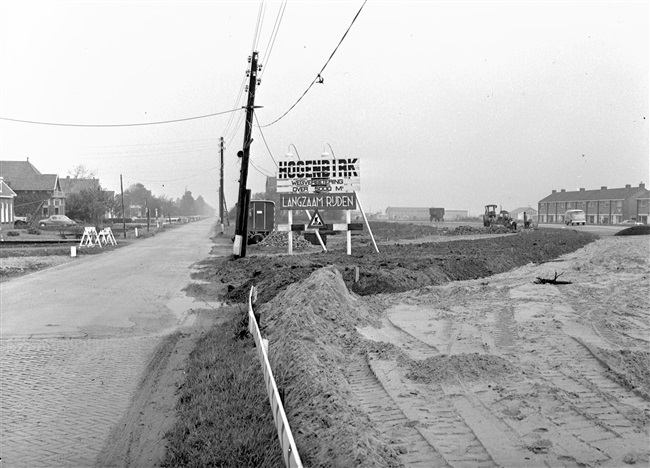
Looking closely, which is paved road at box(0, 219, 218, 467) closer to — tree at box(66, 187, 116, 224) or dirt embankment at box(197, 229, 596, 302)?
dirt embankment at box(197, 229, 596, 302)

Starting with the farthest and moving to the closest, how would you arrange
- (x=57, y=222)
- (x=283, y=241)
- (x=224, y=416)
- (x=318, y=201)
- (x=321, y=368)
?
(x=57, y=222), (x=283, y=241), (x=318, y=201), (x=321, y=368), (x=224, y=416)

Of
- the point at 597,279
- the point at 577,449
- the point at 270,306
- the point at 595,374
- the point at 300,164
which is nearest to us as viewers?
the point at 577,449

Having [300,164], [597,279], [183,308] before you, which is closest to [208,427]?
[183,308]

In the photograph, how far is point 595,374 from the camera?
6.06m

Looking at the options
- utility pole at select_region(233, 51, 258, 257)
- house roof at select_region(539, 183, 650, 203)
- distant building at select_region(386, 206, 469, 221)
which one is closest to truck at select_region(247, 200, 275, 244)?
utility pole at select_region(233, 51, 258, 257)

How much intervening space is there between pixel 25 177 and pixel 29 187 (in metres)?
1.85

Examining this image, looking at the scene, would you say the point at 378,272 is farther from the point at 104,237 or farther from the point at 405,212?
the point at 405,212

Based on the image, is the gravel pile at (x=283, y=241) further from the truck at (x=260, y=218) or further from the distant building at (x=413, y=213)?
the distant building at (x=413, y=213)

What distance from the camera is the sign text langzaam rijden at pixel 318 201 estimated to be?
70.1 ft

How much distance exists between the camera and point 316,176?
2162cm

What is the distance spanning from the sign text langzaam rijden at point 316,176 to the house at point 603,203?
73.0 m

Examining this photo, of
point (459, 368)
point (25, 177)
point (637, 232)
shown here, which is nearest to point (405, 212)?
point (25, 177)

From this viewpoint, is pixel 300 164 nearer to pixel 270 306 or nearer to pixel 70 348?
pixel 270 306

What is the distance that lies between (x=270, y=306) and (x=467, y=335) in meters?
4.35
